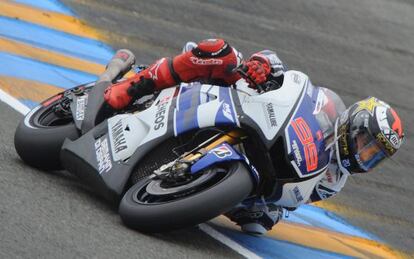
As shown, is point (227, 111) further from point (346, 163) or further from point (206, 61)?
point (346, 163)

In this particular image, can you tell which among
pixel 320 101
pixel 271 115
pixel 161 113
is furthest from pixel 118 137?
pixel 320 101

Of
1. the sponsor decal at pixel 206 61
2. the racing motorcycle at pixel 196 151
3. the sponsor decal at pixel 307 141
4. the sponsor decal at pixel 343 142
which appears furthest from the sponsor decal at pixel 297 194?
the sponsor decal at pixel 206 61

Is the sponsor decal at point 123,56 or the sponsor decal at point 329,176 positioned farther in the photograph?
the sponsor decal at point 123,56

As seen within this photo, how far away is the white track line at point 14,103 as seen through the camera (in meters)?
7.55

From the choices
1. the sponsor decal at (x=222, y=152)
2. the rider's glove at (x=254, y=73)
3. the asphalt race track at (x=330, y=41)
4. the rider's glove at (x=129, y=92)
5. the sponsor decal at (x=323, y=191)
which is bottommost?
the asphalt race track at (x=330, y=41)

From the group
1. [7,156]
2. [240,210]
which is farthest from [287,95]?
[7,156]

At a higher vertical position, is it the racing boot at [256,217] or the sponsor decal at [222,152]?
the sponsor decal at [222,152]

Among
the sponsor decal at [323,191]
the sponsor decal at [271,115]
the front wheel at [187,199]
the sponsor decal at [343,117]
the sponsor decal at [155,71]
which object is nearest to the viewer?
the front wheel at [187,199]

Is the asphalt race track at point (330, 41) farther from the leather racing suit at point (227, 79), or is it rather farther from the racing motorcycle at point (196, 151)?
the racing motorcycle at point (196, 151)

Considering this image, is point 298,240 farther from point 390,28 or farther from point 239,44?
point 390,28

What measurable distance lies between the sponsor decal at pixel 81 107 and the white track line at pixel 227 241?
3.82ft

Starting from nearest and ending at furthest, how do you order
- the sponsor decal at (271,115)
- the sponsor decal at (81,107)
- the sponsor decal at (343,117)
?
the sponsor decal at (271,115), the sponsor decal at (343,117), the sponsor decal at (81,107)

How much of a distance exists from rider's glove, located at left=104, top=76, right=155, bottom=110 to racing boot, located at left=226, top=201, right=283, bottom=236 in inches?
41.6

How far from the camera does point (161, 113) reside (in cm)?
602
